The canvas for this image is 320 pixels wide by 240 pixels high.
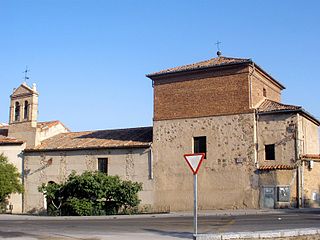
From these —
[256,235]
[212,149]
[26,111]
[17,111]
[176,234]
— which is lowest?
[176,234]

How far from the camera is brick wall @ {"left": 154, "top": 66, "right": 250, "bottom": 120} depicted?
96.4 feet

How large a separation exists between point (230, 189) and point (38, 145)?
16980mm

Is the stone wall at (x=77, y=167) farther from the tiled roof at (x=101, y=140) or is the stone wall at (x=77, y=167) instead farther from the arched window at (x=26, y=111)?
the arched window at (x=26, y=111)

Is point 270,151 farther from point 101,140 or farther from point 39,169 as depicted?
point 39,169

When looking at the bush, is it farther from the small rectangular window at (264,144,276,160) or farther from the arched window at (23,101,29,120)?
the arched window at (23,101,29,120)

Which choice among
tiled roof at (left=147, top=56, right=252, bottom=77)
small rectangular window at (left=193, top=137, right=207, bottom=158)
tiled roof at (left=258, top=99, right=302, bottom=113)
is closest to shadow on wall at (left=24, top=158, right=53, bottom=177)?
tiled roof at (left=147, top=56, right=252, bottom=77)

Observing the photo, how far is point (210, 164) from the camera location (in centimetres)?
2977

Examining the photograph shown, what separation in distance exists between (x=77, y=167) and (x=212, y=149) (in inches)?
435

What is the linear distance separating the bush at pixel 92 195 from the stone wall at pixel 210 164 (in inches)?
103

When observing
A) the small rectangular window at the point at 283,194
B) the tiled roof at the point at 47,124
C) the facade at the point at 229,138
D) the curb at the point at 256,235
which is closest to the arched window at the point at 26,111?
the tiled roof at the point at 47,124

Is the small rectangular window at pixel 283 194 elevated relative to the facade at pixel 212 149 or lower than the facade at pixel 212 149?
lower

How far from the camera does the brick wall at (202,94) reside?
96.4 ft

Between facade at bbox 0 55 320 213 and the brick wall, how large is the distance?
68 millimetres

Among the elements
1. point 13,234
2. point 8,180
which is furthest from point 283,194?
point 8,180
